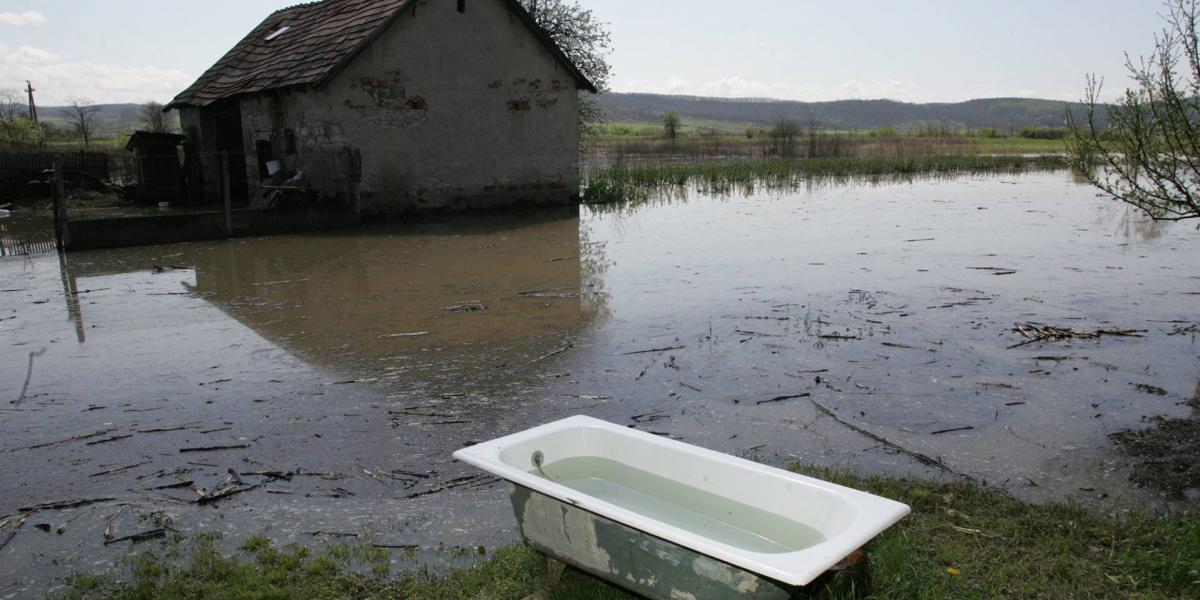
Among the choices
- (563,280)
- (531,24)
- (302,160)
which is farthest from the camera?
(531,24)

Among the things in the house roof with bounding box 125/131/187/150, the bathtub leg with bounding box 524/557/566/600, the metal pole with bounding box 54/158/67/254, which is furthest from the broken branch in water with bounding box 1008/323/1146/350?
the house roof with bounding box 125/131/187/150

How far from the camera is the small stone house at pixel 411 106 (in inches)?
624

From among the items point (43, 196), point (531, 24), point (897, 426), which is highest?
point (531, 24)

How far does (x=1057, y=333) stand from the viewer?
25.7ft

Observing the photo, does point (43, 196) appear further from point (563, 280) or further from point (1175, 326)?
point (1175, 326)

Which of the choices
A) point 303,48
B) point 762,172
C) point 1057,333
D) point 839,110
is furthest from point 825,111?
point 1057,333

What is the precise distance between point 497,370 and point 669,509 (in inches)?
126

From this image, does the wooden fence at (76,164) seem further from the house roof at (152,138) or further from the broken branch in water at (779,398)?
the broken branch in water at (779,398)

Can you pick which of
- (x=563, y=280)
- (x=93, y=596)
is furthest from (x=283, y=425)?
(x=563, y=280)

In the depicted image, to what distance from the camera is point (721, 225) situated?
54.0 ft

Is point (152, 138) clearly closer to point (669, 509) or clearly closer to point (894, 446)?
point (894, 446)

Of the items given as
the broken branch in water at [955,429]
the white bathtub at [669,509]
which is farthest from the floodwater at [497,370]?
the white bathtub at [669,509]

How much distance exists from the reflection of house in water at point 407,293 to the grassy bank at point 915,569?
3181 millimetres

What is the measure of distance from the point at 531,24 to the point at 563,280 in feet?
29.0
